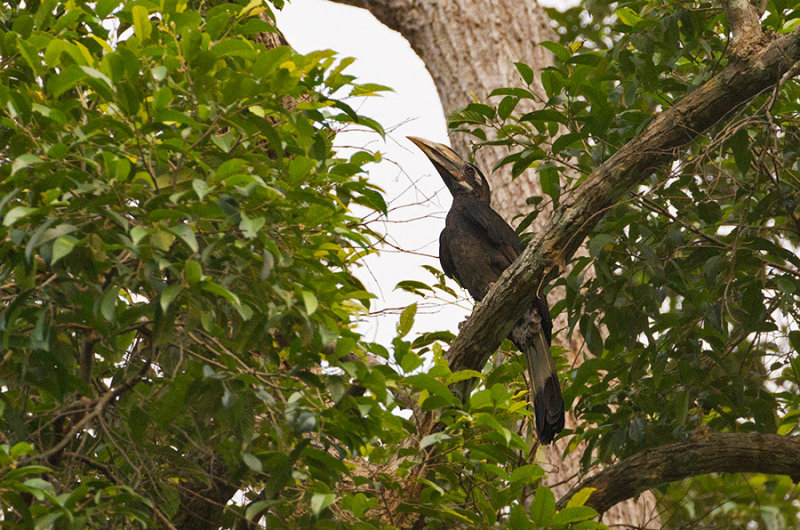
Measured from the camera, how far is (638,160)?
8.81 ft

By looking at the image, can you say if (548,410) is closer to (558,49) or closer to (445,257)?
(445,257)

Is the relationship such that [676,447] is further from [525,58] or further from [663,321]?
[525,58]

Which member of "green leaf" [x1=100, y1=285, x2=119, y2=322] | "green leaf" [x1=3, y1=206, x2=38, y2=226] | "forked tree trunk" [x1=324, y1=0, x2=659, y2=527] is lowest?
"green leaf" [x1=100, y1=285, x2=119, y2=322]

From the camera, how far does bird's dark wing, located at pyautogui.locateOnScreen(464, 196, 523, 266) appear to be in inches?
157

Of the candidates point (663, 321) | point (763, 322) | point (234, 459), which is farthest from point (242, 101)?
point (763, 322)

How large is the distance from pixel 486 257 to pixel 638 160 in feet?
4.57

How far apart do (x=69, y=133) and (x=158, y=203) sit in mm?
367

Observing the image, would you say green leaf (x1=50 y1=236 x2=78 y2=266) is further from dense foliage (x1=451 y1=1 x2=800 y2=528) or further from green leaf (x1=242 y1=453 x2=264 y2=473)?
dense foliage (x1=451 y1=1 x2=800 y2=528)

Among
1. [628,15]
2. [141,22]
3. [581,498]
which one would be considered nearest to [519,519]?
[581,498]

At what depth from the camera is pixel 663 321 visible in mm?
2932

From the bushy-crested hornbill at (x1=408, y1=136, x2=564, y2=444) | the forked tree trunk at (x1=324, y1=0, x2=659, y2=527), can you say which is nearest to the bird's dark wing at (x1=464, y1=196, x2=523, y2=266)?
the bushy-crested hornbill at (x1=408, y1=136, x2=564, y2=444)

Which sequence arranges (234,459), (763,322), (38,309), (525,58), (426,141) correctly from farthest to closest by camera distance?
(525,58), (426,141), (763,322), (234,459), (38,309)

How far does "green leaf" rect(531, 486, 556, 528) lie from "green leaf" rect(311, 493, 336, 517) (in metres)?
0.55

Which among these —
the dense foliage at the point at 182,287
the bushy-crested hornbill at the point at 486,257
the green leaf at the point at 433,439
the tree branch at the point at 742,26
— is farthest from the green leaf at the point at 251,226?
the bushy-crested hornbill at the point at 486,257
